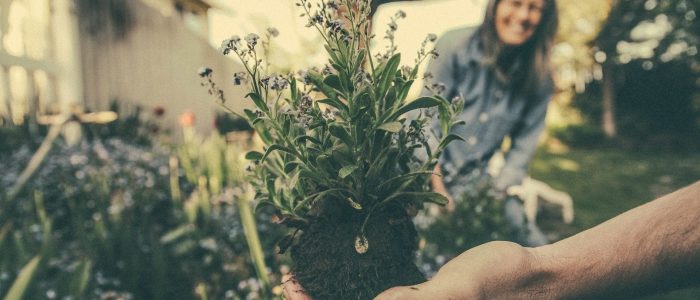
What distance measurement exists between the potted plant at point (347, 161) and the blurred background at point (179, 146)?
5.8 inches

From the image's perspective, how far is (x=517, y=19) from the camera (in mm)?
2359

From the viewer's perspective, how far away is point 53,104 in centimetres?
538

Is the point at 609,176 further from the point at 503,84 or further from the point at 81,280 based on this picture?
the point at 81,280

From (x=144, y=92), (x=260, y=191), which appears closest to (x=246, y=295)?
(x=260, y=191)

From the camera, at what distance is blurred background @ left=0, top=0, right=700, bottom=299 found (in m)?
2.15

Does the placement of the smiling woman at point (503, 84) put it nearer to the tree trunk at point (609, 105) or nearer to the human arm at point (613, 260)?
the human arm at point (613, 260)

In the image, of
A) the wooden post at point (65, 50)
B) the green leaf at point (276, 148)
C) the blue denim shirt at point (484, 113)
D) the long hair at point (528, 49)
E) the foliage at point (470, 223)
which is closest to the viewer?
the green leaf at point (276, 148)

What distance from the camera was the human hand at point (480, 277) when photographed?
2.47 feet

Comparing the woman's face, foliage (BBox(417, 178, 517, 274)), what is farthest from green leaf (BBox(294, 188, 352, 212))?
the woman's face

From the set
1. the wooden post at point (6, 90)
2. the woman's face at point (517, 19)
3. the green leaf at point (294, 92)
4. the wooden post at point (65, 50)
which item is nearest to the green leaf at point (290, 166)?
the green leaf at point (294, 92)

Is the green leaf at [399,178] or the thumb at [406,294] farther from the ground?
the green leaf at [399,178]

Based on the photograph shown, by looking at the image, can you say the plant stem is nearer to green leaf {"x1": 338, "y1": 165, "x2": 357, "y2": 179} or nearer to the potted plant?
the potted plant

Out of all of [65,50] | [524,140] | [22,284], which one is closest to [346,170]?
[22,284]

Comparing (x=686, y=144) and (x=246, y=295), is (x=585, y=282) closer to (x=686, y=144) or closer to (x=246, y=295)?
(x=246, y=295)
